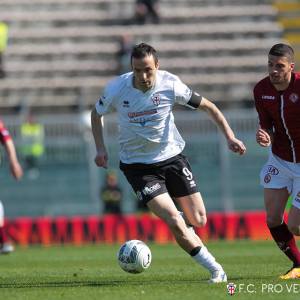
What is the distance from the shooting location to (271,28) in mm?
29562

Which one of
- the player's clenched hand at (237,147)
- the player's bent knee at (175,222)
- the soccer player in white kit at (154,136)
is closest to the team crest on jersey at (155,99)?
the soccer player in white kit at (154,136)

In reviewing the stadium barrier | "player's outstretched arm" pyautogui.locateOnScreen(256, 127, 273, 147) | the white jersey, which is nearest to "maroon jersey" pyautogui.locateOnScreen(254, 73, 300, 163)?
"player's outstretched arm" pyautogui.locateOnScreen(256, 127, 273, 147)

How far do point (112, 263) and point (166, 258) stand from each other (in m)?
1.34

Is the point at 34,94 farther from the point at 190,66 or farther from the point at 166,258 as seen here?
the point at 166,258

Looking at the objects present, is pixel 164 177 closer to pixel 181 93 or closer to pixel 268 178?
pixel 181 93

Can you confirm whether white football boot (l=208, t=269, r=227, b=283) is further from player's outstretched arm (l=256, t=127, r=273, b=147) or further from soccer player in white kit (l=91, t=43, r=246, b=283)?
player's outstretched arm (l=256, t=127, r=273, b=147)

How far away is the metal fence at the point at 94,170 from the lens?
24.3 metres

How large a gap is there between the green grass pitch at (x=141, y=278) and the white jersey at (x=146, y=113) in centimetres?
A: 140

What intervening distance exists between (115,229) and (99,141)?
12357mm

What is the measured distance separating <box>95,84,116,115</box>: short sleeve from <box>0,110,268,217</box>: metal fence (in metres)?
13.6

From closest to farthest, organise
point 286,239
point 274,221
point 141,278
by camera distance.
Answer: point 274,221
point 286,239
point 141,278

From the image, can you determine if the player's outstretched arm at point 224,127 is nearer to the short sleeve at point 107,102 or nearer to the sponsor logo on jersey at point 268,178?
the sponsor logo on jersey at point 268,178

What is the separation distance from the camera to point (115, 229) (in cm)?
2267

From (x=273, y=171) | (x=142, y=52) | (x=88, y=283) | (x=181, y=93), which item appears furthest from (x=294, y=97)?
(x=88, y=283)
